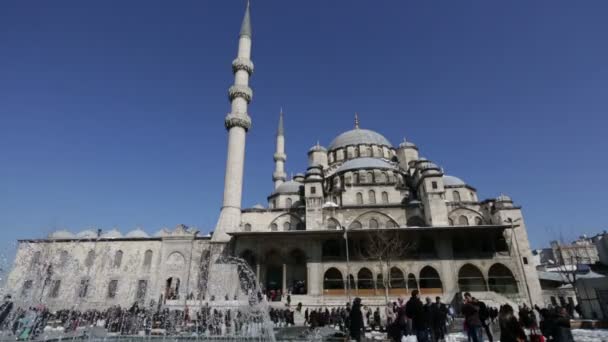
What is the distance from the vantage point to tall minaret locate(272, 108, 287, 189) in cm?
3559

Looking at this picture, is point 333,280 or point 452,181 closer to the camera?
point 333,280

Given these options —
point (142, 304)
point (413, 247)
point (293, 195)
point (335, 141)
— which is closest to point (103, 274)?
point (142, 304)

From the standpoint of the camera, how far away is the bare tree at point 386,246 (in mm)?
19578

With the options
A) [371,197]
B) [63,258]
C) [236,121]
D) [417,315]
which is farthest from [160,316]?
[371,197]

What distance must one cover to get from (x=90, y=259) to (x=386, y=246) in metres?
21.1

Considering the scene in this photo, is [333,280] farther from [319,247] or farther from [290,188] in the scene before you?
[290,188]

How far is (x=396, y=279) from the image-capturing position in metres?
20.5

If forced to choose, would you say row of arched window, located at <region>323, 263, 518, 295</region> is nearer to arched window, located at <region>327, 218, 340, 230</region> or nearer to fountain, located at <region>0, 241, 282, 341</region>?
arched window, located at <region>327, 218, 340, 230</region>

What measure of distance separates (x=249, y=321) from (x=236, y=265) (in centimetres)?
949

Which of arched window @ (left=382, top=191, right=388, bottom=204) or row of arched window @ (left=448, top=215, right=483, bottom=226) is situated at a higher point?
arched window @ (left=382, top=191, right=388, bottom=204)

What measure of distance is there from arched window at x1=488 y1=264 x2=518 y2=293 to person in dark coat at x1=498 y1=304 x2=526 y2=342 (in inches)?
722

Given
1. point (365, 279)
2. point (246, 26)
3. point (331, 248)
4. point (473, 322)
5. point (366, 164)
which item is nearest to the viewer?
point (473, 322)

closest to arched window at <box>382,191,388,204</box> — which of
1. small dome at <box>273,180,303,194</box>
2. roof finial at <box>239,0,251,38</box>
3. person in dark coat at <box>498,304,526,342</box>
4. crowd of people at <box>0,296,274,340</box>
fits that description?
small dome at <box>273,180,303,194</box>

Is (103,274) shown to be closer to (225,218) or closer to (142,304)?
(142,304)
